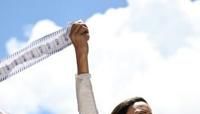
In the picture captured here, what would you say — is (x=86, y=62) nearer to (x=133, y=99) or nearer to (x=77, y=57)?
(x=77, y=57)

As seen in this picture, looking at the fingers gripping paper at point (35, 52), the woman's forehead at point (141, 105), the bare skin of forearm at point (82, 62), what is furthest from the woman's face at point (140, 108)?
the fingers gripping paper at point (35, 52)

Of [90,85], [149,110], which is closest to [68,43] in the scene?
[90,85]

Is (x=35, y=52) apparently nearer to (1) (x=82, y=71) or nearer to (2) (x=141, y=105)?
(1) (x=82, y=71)

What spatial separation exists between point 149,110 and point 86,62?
3.04ft

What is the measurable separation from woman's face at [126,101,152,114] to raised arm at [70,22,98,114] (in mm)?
359

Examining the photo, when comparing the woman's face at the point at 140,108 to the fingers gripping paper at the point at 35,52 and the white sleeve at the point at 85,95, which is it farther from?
the fingers gripping paper at the point at 35,52

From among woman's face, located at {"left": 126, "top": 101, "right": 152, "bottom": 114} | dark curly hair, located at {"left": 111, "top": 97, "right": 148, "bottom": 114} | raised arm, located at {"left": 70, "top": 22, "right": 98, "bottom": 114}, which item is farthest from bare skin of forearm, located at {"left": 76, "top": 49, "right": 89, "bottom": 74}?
woman's face, located at {"left": 126, "top": 101, "right": 152, "bottom": 114}

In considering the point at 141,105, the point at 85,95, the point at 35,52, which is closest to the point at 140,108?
the point at 141,105

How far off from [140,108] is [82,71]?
0.79m

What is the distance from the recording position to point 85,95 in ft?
19.7

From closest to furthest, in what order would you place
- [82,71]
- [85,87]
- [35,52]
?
[85,87] → [82,71] → [35,52]

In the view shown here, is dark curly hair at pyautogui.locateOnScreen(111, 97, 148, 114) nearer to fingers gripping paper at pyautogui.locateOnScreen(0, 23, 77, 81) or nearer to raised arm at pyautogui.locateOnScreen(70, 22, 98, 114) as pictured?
raised arm at pyautogui.locateOnScreen(70, 22, 98, 114)

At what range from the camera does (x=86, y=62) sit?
6.25 metres

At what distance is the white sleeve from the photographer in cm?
589
